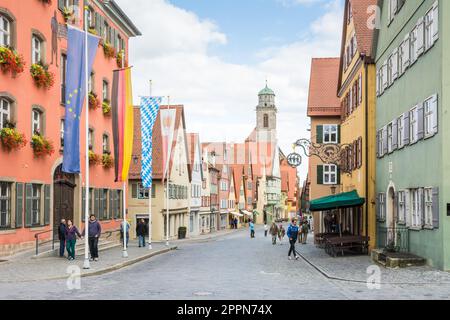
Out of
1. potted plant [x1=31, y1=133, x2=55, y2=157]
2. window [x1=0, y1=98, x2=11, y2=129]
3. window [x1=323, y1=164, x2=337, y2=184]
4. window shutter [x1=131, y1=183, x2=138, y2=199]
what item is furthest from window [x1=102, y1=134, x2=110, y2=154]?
window shutter [x1=131, y1=183, x2=138, y2=199]

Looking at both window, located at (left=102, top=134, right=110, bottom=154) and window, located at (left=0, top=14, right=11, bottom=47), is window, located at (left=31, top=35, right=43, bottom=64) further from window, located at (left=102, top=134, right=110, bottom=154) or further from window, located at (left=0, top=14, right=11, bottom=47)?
window, located at (left=102, top=134, right=110, bottom=154)

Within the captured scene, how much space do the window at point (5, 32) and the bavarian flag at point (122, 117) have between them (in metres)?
3.99

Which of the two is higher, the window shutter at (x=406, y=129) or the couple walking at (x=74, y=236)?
the window shutter at (x=406, y=129)

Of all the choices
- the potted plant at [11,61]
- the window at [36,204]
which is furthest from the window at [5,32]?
the window at [36,204]

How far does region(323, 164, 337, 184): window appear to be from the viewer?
45594 millimetres

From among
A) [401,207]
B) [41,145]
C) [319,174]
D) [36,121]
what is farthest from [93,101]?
[319,174]

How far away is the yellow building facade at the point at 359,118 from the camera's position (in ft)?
103

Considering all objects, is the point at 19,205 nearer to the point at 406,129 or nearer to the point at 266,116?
the point at 406,129

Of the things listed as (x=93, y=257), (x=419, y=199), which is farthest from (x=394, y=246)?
(x=93, y=257)

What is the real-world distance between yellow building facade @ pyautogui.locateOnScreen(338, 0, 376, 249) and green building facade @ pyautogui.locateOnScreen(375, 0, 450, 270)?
→ 0.94 meters

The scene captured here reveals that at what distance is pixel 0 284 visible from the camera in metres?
17.5

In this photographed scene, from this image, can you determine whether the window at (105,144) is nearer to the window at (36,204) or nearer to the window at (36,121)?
the window at (36,121)

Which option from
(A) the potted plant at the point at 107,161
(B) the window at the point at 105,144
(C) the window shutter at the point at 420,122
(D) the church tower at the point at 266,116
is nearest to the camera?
(C) the window shutter at the point at 420,122
